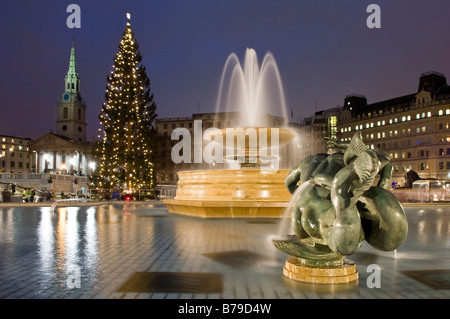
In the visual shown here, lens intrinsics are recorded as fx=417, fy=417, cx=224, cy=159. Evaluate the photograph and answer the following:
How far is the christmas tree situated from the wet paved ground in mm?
32287

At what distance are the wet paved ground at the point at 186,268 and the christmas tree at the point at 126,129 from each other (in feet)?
106

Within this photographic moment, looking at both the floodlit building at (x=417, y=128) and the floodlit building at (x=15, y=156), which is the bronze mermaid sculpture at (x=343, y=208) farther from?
the floodlit building at (x=15, y=156)

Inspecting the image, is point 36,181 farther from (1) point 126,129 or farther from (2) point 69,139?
(2) point 69,139

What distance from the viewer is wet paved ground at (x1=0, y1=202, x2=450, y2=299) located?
4.61 meters

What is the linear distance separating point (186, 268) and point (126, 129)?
38.8 metres

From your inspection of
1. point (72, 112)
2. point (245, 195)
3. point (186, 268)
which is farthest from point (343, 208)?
point (72, 112)

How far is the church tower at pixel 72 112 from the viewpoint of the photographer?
461 feet

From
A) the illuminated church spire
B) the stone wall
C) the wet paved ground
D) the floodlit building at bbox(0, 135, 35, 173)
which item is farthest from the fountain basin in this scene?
the illuminated church spire

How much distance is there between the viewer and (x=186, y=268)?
601 cm

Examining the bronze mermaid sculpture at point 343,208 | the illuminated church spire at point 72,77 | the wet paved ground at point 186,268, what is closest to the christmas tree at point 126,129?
the wet paved ground at point 186,268

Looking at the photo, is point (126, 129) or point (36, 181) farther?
point (36, 181)

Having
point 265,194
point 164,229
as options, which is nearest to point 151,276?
point 164,229

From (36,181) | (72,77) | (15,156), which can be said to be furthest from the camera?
(72,77)
